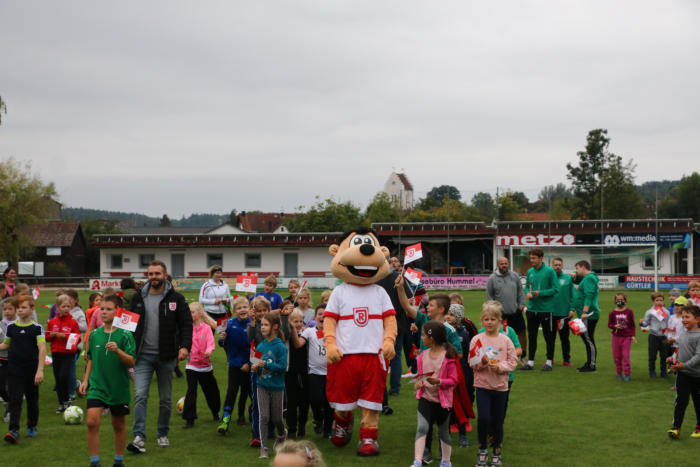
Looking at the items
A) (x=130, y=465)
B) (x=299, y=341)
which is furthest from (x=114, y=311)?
(x=299, y=341)

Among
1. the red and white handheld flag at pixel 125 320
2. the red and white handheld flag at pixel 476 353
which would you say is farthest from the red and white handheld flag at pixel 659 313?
the red and white handheld flag at pixel 125 320

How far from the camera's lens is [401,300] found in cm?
951

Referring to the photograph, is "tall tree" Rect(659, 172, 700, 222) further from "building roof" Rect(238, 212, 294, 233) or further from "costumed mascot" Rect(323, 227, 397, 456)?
"costumed mascot" Rect(323, 227, 397, 456)

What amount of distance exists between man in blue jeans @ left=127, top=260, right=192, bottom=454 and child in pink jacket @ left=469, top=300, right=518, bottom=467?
10.8 ft

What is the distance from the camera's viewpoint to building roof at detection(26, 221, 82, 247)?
67688 mm

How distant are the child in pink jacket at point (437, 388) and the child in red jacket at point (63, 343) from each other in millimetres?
5216

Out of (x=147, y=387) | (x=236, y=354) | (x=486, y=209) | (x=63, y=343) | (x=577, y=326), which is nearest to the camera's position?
(x=147, y=387)

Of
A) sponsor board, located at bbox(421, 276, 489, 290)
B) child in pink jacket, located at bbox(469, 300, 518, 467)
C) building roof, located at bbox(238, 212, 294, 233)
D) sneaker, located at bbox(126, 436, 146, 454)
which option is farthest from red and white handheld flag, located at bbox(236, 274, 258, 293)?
building roof, located at bbox(238, 212, 294, 233)

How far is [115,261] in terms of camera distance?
56.1 metres

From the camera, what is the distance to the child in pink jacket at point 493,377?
22.9 ft

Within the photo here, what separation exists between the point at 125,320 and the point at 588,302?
9.28 m

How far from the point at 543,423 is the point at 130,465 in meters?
5.30

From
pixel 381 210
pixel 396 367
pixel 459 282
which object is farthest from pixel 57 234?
pixel 396 367

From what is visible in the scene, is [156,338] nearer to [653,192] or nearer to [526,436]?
[526,436]
